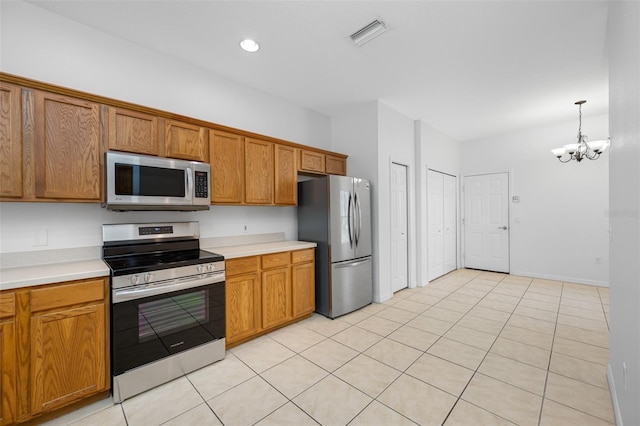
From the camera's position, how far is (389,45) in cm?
257

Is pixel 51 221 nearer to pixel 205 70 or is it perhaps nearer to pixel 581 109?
pixel 205 70

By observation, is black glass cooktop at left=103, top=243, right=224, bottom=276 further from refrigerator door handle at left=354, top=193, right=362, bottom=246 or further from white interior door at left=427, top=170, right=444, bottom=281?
white interior door at left=427, top=170, right=444, bottom=281

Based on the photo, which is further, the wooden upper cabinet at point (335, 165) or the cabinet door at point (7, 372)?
the wooden upper cabinet at point (335, 165)

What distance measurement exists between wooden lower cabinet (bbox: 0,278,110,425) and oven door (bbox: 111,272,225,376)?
0.35ft

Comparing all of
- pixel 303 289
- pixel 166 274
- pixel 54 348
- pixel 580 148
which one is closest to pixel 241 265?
pixel 166 274

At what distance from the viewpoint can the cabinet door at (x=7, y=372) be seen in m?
1.54

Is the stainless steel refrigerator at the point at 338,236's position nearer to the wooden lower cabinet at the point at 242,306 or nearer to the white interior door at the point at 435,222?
the wooden lower cabinet at the point at 242,306

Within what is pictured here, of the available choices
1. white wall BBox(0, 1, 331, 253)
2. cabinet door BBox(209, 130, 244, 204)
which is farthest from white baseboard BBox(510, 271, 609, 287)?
cabinet door BBox(209, 130, 244, 204)

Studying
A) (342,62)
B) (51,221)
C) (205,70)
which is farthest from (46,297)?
(342,62)

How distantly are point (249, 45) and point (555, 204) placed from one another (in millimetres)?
5794

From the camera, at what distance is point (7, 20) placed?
6.55 ft

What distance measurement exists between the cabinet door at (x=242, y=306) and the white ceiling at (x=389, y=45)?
227 centimetres

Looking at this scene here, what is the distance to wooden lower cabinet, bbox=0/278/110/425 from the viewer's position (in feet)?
5.17

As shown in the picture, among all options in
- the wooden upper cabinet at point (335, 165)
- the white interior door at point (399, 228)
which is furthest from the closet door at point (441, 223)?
the wooden upper cabinet at point (335, 165)
